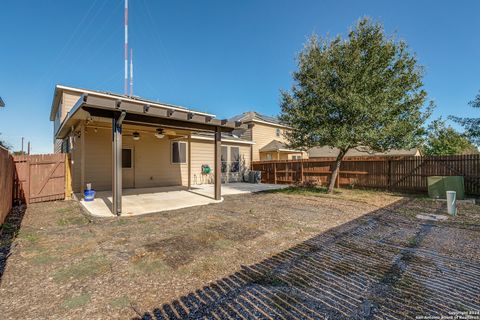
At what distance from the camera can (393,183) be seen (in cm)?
Result: 1061

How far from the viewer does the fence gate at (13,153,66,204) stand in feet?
23.9

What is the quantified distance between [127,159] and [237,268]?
9380 mm

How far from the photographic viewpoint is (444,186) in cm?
851

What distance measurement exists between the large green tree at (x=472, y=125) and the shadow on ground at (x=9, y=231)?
16117 mm

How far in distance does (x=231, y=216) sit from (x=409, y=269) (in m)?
3.80

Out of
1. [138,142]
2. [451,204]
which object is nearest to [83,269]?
[451,204]

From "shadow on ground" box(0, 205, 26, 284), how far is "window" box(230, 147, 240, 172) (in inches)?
404

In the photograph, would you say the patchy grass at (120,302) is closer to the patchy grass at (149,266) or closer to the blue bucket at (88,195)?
the patchy grass at (149,266)

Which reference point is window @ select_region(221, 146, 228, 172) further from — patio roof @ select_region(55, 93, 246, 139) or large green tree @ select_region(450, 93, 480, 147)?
large green tree @ select_region(450, 93, 480, 147)

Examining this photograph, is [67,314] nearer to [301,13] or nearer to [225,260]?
[225,260]

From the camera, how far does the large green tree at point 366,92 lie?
8.42m

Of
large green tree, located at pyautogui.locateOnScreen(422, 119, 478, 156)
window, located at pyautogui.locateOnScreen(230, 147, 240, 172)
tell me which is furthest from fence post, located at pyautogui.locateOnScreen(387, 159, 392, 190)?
large green tree, located at pyautogui.locateOnScreen(422, 119, 478, 156)

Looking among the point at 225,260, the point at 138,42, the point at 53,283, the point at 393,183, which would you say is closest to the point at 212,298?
the point at 225,260

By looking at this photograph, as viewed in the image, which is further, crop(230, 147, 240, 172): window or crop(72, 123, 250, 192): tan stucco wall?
crop(230, 147, 240, 172): window
